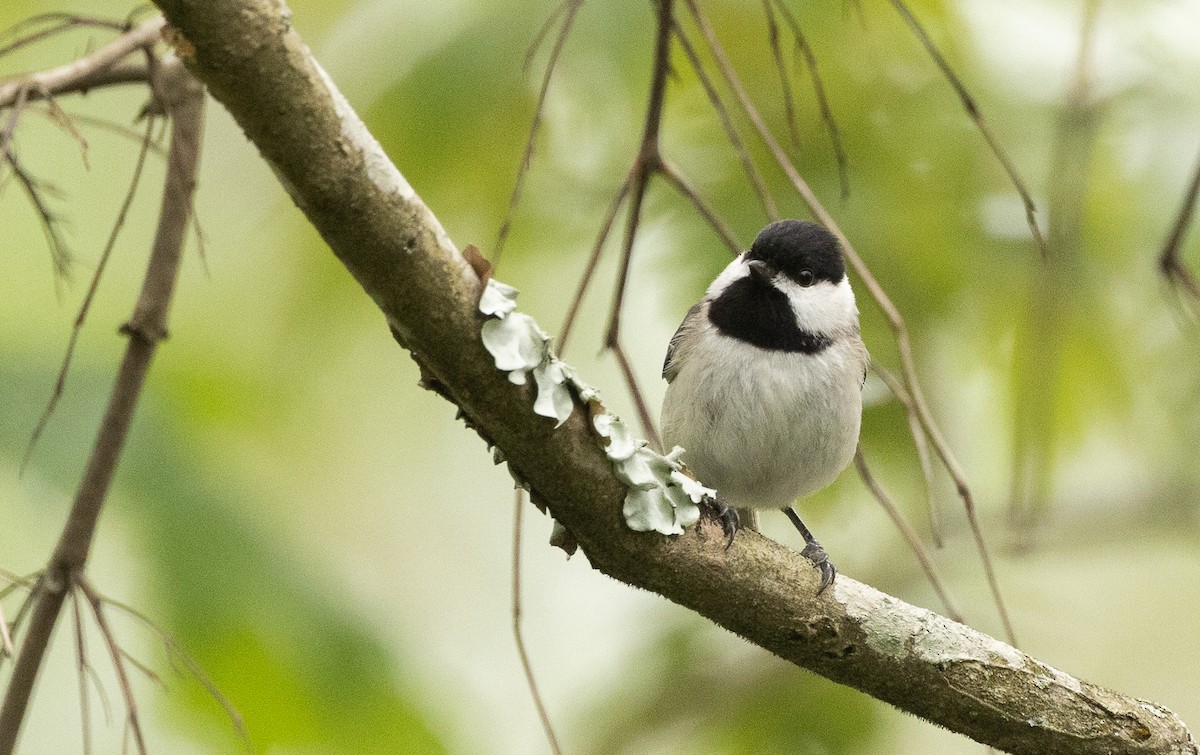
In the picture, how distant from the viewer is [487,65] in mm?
3283

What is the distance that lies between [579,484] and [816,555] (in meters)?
0.88

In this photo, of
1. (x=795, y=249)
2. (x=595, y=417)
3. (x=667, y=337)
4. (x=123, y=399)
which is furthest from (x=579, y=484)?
(x=667, y=337)

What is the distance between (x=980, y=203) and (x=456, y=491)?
269 centimetres

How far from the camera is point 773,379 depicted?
8.78 feet

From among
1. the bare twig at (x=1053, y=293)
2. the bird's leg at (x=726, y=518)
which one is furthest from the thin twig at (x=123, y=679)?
the bare twig at (x=1053, y=293)

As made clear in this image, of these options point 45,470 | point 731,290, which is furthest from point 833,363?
point 45,470

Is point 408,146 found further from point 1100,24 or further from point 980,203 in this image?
point 1100,24

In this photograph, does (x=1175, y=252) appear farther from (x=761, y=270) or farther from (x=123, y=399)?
(x=123, y=399)

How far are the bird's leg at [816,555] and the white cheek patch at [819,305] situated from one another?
0.53 m

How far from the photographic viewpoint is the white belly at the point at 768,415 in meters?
2.65

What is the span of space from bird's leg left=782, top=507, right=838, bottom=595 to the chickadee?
1 centimetres

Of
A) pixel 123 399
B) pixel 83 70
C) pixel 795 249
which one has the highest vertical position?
pixel 83 70

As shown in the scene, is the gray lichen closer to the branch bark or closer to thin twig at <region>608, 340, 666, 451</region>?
the branch bark

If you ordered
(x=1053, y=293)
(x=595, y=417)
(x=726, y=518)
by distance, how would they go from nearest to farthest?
(x=595, y=417) → (x=726, y=518) → (x=1053, y=293)
